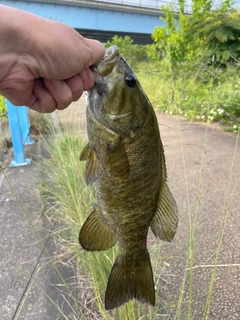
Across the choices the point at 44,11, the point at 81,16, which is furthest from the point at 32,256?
the point at 81,16

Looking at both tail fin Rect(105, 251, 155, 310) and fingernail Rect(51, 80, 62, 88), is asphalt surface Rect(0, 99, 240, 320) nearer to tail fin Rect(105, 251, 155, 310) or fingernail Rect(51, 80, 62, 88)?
tail fin Rect(105, 251, 155, 310)

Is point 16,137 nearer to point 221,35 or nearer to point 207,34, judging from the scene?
point 221,35

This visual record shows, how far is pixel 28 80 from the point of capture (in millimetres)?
1446

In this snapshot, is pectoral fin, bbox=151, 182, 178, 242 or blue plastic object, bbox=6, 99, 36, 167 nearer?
pectoral fin, bbox=151, 182, 178, 242

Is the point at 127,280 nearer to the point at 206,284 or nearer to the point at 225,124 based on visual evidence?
the point at 206,284

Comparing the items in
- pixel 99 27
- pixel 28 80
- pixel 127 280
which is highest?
pixel 28 80

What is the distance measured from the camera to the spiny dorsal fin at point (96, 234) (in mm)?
1500

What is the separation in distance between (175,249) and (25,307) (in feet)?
4.43

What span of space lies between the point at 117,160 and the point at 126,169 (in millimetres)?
53

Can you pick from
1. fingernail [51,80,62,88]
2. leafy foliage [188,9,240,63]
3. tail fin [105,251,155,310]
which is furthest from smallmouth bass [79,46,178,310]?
leafy foliage [188,9,240,63]

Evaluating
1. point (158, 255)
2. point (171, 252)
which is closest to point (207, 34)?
point (171, 252)

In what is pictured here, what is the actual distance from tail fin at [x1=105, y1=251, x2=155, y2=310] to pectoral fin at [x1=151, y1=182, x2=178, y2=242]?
16 cm

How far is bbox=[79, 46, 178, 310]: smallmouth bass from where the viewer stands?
1.36 metres

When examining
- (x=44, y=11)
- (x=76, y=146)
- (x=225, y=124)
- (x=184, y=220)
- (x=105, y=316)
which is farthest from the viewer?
(x=44, y=11)
